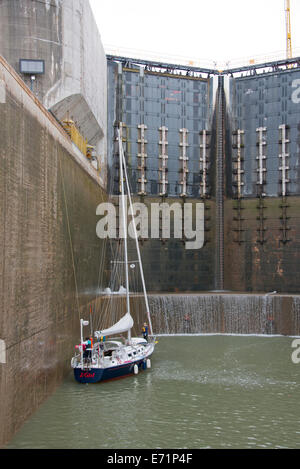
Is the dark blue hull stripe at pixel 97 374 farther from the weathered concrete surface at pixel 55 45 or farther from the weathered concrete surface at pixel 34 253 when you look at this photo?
the weathered concrete surface at pixel 55 45

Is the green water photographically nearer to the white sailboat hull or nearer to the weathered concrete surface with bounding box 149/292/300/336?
the white sailboat hull

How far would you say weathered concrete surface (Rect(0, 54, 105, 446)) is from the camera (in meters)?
13.2

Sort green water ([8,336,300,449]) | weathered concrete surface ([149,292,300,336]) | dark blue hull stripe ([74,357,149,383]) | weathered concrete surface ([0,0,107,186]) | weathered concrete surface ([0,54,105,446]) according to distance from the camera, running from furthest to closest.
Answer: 1. weathered concrete surface ([149,292,300,336])
2. weathered concrete surface ([0,0,107,186])
3. dark blue hull stripe ([74,357,149,383])
4. green water ([8,336,300,449])
5. weathered concrete surface ([0,54,105,446])

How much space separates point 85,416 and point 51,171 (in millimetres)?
8776

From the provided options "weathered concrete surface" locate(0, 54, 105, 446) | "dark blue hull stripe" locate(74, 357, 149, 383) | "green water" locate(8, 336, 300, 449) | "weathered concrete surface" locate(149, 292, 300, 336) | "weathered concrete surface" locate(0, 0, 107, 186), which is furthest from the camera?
"weathered concrete surface" locate(149, 292, 300, 336)

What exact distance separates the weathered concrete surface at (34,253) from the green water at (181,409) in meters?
1.08

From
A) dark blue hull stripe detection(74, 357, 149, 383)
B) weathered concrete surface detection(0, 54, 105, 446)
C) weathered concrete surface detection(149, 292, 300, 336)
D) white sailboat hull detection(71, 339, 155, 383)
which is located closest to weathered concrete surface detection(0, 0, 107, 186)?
weathered concrete surface detection(0, 54, 105, 446)

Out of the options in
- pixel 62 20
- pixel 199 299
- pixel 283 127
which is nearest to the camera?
pixel 62 20

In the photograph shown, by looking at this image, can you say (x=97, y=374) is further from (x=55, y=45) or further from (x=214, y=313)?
(x=214, y=313)

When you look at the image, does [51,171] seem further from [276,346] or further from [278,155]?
[278,155]

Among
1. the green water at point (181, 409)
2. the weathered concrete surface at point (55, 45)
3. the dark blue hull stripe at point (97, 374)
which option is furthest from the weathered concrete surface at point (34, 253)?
the weathered concrete surface at point (55, 45)

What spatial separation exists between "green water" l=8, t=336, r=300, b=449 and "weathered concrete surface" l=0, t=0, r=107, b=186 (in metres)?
13.6
